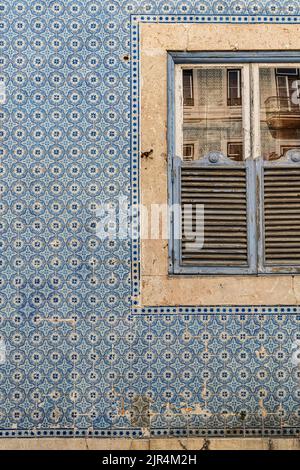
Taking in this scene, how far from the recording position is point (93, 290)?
4715mm

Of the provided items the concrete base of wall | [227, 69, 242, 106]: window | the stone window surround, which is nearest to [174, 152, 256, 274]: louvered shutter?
the stone window surround

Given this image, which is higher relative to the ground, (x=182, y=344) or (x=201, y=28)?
(x=201, y=28)

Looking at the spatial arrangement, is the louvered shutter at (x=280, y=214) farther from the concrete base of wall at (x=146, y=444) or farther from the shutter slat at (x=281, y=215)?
the concrete base of wall at (x=146, y=444)

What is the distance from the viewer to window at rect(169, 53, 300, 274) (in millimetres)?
4820

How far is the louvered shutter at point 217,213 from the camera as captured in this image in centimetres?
481

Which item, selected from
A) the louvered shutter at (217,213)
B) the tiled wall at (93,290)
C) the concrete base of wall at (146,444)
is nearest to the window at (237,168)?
the louvered shutter at (217,213)

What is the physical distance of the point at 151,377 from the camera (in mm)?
4656

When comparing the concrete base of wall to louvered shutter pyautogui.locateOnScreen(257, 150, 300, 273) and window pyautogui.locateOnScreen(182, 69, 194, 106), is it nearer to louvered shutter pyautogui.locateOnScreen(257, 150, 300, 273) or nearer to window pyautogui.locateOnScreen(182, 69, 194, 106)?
louvered shutter pyautogui.locateOnScreen(257, 150, 300, 273)

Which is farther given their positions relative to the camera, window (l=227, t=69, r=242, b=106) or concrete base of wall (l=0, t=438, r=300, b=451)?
window (l=227, t=69, r=242, b=106)

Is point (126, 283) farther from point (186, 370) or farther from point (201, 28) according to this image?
point (201, 28)

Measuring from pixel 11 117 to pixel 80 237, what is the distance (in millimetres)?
926

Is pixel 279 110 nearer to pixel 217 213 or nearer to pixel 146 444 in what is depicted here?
pixel 217 213
